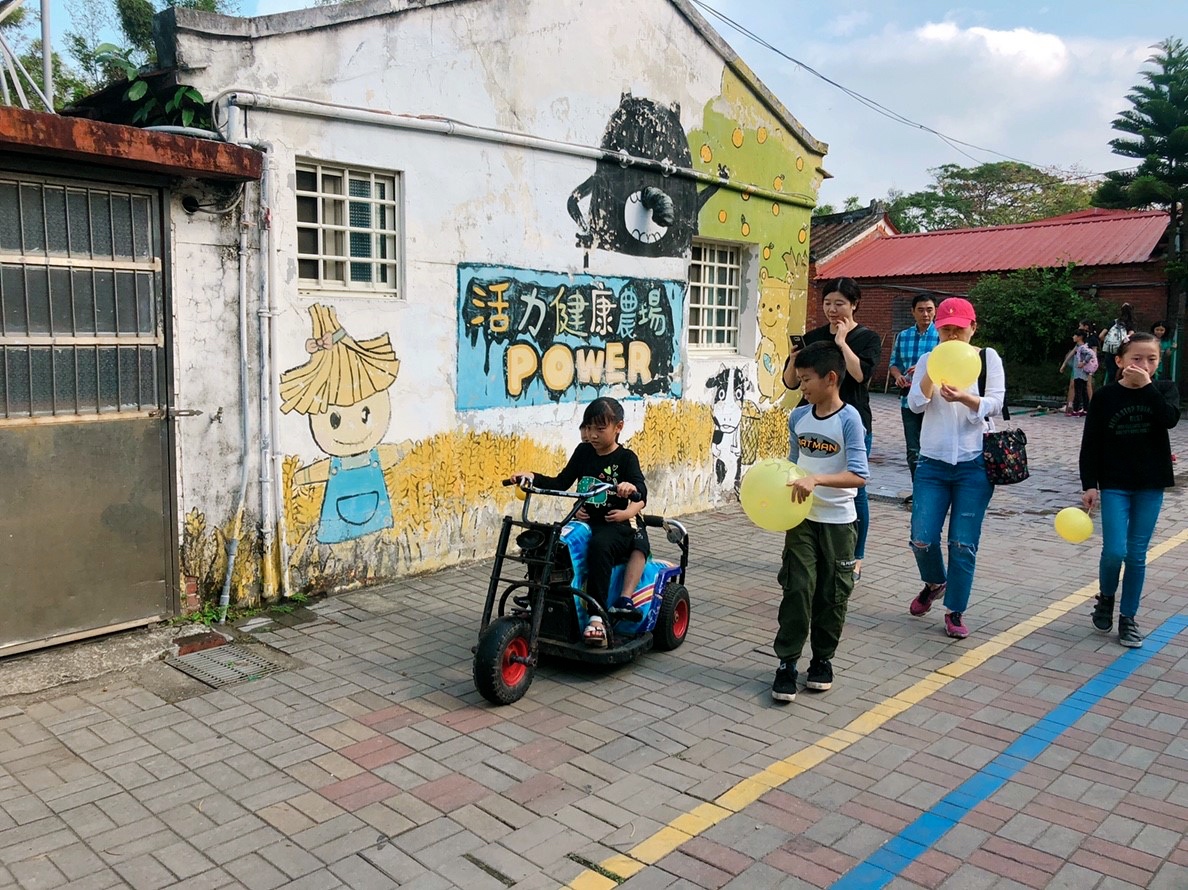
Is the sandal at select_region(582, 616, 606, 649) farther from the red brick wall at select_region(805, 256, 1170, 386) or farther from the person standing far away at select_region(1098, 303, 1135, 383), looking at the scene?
the person standing far away at select_region(1098, 303, 1135, 383)

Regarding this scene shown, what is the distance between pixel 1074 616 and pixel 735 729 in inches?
128

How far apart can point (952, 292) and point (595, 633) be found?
23685mm

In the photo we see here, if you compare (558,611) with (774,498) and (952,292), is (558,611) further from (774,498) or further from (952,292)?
(952,292)

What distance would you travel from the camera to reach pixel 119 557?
5305 millimetres

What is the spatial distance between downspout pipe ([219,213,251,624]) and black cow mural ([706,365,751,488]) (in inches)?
198

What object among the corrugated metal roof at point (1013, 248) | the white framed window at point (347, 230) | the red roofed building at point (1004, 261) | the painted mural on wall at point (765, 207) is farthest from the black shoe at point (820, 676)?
the red roofed building at point (1004, 261)

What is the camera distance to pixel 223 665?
5133mm

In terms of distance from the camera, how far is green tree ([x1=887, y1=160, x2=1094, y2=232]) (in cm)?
4259

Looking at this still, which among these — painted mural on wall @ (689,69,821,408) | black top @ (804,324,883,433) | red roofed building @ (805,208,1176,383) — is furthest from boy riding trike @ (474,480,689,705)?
red roofed building @ (805,208,1176,383)

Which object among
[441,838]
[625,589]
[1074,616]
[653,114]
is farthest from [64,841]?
[653,114]

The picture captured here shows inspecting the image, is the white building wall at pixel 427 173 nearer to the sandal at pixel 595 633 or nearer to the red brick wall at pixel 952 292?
the sandal at pixel 595 633

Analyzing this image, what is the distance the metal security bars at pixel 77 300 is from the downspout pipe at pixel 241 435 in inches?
18.9

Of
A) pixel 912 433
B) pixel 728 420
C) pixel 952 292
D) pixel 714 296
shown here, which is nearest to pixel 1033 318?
pixel 952 292

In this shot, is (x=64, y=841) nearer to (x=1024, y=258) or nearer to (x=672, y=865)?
(x=672, y=865)
